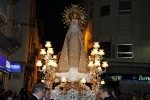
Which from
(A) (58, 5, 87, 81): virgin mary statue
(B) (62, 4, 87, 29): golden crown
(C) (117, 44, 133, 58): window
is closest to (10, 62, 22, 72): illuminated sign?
(C) (117, 44, 133, 58): window

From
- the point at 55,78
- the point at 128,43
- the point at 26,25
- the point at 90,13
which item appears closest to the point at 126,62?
the point at 128,43

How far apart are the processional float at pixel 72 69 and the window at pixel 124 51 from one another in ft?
29.1

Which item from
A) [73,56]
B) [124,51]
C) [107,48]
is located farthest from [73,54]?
[107,48]

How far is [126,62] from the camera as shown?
859 inches

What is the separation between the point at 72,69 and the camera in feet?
41.3

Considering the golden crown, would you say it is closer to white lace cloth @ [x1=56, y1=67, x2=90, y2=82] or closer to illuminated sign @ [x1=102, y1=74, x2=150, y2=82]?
white lace cloth @ [x1=56, y1=67, x2=90, y2=82]

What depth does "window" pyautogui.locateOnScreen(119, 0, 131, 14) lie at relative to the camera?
22775mm

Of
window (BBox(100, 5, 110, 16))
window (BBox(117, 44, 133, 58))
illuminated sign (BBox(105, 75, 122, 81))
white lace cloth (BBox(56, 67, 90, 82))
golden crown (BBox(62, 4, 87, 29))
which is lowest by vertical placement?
illuminated sign (BBox(105, 75, 122, 81))

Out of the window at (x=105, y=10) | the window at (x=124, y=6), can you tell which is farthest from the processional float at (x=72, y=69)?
the window at (x=105, y=10)

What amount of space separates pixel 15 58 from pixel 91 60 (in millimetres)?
9745

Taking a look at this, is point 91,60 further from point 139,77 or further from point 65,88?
point 139,77

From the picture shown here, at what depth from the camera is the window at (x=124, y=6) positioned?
22.8 m

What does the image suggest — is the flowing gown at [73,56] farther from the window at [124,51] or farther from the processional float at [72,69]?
the window at [124,51]

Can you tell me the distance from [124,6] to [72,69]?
38.9 feet
